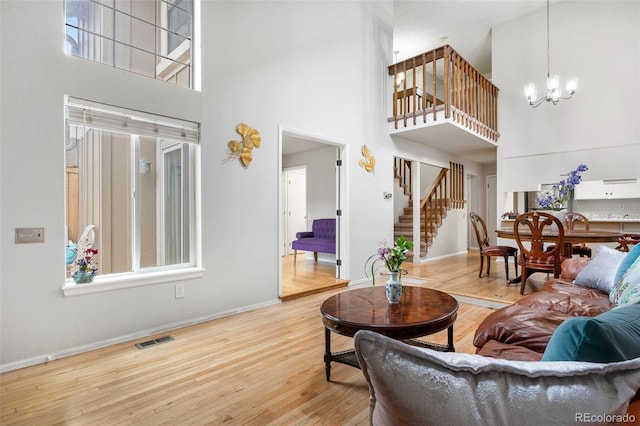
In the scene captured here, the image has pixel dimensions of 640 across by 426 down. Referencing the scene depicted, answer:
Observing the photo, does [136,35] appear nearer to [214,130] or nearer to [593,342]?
[214,130]

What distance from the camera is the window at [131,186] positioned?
8.45 feet

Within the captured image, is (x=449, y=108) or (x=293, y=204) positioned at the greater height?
(x=449, y=108)

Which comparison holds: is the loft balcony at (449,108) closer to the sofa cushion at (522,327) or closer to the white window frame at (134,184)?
the white window frame at (134,184)

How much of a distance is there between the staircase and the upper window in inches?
203

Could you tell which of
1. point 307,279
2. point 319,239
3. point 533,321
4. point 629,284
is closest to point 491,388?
point 533,321

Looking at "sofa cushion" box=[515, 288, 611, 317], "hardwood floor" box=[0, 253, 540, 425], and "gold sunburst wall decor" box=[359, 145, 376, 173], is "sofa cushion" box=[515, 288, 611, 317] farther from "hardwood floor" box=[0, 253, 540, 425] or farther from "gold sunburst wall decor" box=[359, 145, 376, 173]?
"gold sunburst wall decor" box=[359, 145, 376, 173]

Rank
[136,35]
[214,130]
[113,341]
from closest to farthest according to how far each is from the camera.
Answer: [113,341] < [136,35] < [214,130]

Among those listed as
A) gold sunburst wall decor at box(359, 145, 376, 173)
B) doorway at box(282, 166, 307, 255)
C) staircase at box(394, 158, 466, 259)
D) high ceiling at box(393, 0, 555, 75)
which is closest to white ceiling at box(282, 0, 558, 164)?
high ceiling at box(393, 0, 555, 75)

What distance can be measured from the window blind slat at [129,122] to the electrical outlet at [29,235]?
86 cm

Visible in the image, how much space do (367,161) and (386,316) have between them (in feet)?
11.2

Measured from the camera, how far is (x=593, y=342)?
0.68 metres

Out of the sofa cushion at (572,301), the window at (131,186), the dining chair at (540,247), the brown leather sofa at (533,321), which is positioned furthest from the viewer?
the dining chair at (540,247)

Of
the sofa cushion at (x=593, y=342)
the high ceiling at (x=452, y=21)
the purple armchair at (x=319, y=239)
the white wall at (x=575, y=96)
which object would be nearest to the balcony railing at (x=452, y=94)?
the white wall at (x=575, y=96)

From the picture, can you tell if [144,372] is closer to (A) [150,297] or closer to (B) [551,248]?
(A) [150,297]
